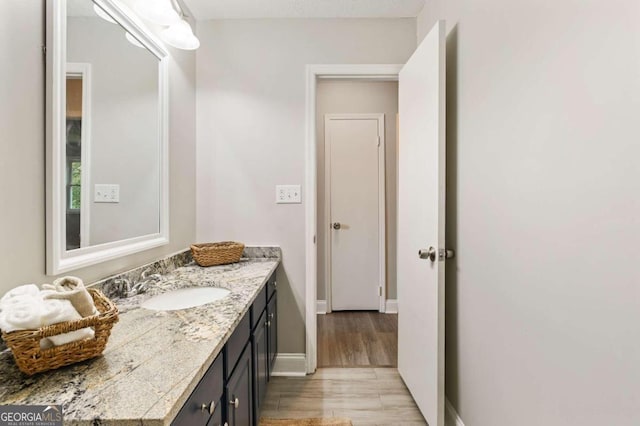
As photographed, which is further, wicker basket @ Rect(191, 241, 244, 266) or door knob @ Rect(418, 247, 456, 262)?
wicker basket @ Rect(191, 241, 244, 266)

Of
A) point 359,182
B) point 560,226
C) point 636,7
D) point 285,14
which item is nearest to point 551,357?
point 560,226

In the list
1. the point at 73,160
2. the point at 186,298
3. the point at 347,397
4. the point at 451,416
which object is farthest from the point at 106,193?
the point at 451,416

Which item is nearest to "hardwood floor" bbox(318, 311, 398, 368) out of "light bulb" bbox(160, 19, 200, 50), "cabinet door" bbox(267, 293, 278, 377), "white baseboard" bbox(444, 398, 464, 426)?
"cabinet door" bbox(267, 293, 278, 377)

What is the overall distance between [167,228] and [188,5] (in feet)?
4.65

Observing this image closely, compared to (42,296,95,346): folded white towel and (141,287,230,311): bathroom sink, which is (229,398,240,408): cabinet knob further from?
(42,296,95,346): folded white towel

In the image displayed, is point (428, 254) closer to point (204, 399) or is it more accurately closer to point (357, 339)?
point (204, 399)

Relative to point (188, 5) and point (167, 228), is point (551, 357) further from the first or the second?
point (188, 5)

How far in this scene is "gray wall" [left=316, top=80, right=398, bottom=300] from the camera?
11.0 feet

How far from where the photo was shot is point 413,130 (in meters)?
1.85

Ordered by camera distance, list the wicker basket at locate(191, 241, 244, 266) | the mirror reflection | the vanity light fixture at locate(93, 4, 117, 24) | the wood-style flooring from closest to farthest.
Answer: the mirror reflection < the vanity light fixture at locate(93, 4, 117, 24) < the wood-style flooring < the wicker basket at locate(191, 241, 244, 266)

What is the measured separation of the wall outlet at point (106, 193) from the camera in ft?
4.06

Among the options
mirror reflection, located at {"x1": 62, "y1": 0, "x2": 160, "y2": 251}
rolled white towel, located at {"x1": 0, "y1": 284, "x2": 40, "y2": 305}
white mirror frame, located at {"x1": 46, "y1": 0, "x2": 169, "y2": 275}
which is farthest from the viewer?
mirror reflection, located at {"x1": 62, "y1": 0, "x2": 160, "y2": 251}

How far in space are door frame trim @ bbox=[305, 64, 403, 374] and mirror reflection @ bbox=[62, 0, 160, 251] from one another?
915 mm

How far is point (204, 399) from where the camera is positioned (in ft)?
2.77
